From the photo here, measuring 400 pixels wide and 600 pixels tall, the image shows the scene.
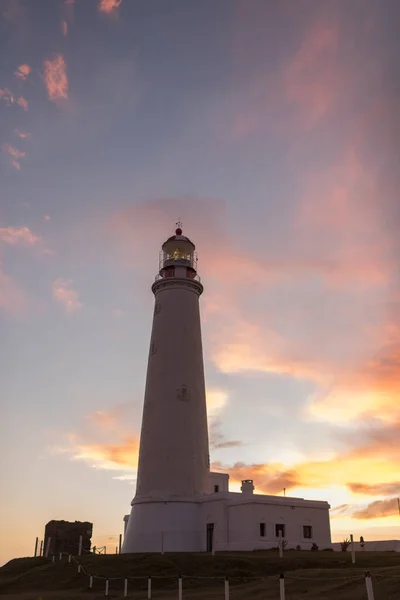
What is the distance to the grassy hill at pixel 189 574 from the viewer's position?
73.1 ft

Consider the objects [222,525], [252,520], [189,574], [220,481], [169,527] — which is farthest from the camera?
[220,481]

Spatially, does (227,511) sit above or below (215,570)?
above

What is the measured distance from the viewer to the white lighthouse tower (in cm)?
3903

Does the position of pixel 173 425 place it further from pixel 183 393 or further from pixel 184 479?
pixel 184 479

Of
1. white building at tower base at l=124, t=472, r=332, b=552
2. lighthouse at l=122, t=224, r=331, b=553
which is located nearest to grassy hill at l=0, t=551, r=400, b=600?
white building at tower base at l=124, t=472, r=332, b=552

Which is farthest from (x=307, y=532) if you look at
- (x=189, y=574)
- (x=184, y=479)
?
(x=189, y=574)

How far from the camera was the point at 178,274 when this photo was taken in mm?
44875

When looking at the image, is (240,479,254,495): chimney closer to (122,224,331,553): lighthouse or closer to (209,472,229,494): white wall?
(122,224,331,553): lighthouse

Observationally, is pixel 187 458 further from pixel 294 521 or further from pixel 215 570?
pixel 215 570

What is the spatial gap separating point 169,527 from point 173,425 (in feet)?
21.4

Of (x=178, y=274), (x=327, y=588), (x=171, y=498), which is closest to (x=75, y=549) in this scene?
(x=171, y=498)

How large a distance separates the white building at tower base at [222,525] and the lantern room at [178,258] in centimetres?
1618

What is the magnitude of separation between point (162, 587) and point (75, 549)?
17841 mm

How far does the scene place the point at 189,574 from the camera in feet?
95.8
